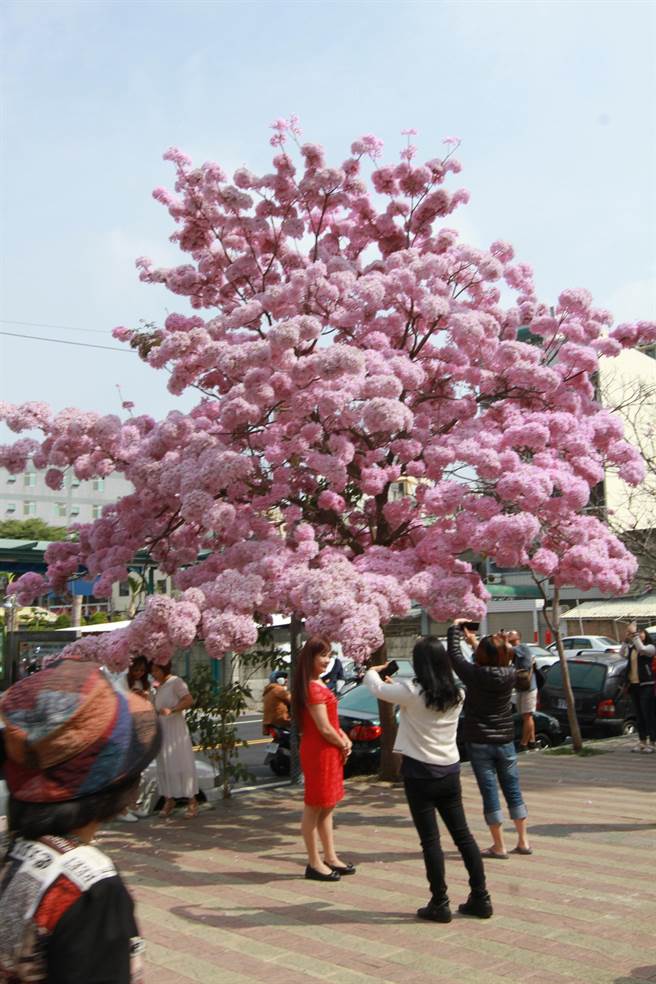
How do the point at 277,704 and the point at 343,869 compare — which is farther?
the point at 277,704

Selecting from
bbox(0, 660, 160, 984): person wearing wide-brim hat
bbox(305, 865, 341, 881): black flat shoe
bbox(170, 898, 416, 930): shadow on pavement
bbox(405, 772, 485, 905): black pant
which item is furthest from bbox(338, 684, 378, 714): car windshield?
bbox(0, 660, 160, 984): person wearing wide-brim hat

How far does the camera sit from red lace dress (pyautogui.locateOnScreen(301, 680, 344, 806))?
6938 mm

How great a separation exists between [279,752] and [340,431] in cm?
618

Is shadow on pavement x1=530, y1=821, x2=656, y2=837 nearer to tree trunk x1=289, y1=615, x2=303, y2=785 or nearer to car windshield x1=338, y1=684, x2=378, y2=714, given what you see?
tree trunk x1=289, y1=615, x2=303, y2=785

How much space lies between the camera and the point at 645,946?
536 cm

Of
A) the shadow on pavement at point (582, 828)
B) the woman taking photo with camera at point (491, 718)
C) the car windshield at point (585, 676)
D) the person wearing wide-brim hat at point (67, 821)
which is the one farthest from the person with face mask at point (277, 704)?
the person wearing wide-brim hat at point (67, 821)

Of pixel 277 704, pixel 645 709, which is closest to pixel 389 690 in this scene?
pixel 277 704

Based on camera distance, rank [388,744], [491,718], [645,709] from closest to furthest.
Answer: [491,718], [388,744], [645,709]

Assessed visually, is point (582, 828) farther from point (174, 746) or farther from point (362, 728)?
point (362, 728)

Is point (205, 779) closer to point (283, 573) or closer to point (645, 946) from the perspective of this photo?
point (283, 573)

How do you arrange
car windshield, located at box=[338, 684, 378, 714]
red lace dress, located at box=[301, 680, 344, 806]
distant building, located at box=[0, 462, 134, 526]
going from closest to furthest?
red lace dress, located at box=[301, 680, 344, 806]
car windshield, located at box=[338, 684, 378, 714]
distant building, located at box=[0, 462, 134, 526]

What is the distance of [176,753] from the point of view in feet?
32.1

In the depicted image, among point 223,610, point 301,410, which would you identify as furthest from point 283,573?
point 301,410

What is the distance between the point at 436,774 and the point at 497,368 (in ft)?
17.7
